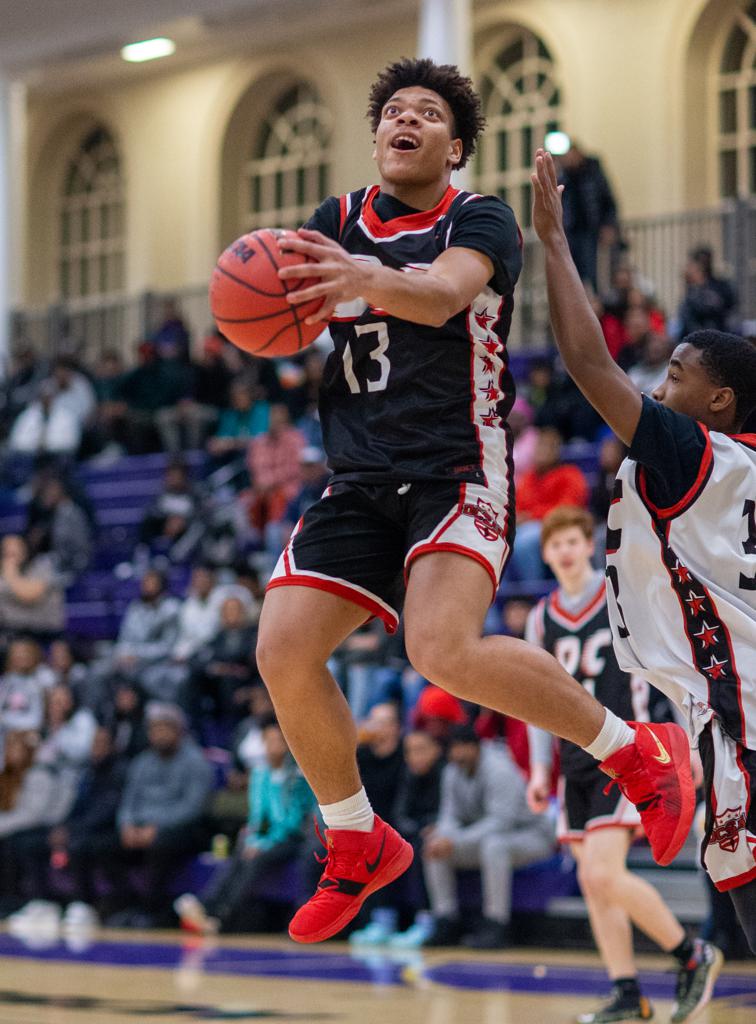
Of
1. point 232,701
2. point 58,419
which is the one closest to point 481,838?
point 232,701

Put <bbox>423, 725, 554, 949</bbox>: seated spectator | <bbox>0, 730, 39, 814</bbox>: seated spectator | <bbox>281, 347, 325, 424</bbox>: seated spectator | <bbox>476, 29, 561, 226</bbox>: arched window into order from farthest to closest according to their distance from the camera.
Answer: <bbox>476, 29, 561, 226</bbox>: arched window < <bbox>281, 347, 325, 424</bbox>: seated spectator < <bbox>0, 730, 39, 814</bbox>: seated spectator < <bbox>423, 725, 554, 949</bbox>: seated spectator

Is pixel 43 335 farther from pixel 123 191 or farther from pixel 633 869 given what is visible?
pixel 633 869

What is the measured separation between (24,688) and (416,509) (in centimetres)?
907

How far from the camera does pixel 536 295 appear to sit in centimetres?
1725

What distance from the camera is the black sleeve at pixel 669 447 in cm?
→ 437

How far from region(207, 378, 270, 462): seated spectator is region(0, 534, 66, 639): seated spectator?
204cm

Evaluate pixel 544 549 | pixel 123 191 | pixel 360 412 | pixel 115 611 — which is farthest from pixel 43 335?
pixel 360 412

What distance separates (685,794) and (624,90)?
1479cm

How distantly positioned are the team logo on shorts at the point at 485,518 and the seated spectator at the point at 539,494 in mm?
7025

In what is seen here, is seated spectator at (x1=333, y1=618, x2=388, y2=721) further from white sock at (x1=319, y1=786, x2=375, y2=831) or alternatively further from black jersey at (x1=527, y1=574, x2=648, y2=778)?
white sock at (x1=319, y1=786, x2=375, y2=831)

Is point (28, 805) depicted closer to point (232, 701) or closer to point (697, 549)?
point (232, 701)

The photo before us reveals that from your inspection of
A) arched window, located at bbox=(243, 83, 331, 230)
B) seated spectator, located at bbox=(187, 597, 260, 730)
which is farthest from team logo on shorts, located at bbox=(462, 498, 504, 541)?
arched window, located at bbox=(243, 83, 331, 230)

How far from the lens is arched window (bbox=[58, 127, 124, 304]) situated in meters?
22.8

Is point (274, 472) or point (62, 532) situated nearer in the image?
point (274, 472)
